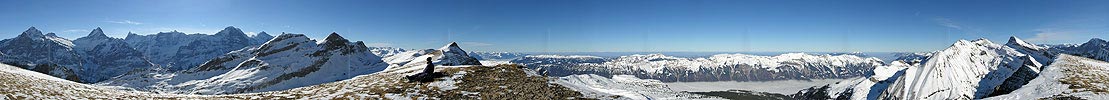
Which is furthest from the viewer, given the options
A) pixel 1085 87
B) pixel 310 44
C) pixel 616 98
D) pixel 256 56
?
pixel 310 44

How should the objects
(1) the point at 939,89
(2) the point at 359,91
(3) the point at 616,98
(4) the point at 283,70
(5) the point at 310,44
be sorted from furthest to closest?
(1) the point at 939,89
(5) the point at 310,44
(4) the point at 283,70
(2) the point at 359,91
(3) the point at 616,98

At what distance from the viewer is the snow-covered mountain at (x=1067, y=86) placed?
2600 cm

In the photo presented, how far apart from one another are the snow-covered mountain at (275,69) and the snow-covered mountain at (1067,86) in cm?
5075

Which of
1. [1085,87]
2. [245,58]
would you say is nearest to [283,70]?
[245,58]

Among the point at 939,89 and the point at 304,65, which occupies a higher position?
the point at 304,65

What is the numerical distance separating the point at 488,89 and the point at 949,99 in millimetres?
Answer: 79877

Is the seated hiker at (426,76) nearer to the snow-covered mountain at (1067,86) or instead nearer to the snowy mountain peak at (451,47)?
the snow-covered mountain at (1067,86)

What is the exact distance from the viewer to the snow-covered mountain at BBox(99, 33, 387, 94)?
53.9m

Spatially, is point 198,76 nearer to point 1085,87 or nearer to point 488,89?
point 488,89

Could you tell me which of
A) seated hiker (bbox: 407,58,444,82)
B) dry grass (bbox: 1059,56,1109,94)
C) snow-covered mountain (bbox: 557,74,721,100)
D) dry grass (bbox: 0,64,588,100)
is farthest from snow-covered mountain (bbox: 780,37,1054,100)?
seated hiker (bbox: 407,58,444,82)

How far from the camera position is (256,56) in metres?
70.7

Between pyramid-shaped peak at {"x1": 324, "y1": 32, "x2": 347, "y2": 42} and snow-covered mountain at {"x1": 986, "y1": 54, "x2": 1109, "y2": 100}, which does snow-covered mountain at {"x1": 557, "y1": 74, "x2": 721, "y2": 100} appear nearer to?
snow-covered mountain at {"x1": 986, "y1": 54, "x2": 1109, "y2": 100}

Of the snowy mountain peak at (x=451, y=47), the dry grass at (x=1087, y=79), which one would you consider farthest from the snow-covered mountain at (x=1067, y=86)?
the snowy mountain peak at (x=451, y=47)

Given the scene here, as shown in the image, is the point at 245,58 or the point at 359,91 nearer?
the point at 359,91
